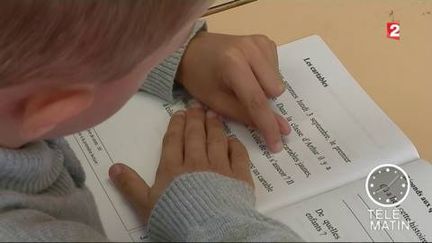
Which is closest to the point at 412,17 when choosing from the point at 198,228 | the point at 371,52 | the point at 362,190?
the point at 371,52

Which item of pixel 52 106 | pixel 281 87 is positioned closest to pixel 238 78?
pixel 281 87

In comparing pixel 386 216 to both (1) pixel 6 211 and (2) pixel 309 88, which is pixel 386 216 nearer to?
(2) pixel 309 88

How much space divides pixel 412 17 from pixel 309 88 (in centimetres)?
17

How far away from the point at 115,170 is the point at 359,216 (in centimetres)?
24

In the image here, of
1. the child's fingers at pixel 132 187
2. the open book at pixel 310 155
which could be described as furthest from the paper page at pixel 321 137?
the child's fingers at pixel 132 187

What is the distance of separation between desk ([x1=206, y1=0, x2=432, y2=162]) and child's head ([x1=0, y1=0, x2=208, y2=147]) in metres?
0.31

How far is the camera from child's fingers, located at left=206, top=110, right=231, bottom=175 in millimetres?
762

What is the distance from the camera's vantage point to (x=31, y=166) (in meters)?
0.64

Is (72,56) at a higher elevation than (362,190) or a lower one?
higher

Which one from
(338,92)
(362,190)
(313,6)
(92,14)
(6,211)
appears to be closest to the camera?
(92,14)

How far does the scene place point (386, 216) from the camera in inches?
27.3

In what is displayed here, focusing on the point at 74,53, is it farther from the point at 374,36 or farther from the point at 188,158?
the point at 374,36

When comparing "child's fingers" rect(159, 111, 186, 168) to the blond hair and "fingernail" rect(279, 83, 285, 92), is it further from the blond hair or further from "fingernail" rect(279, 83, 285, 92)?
the blond hair

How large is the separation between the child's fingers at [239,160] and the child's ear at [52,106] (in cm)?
→ 21
